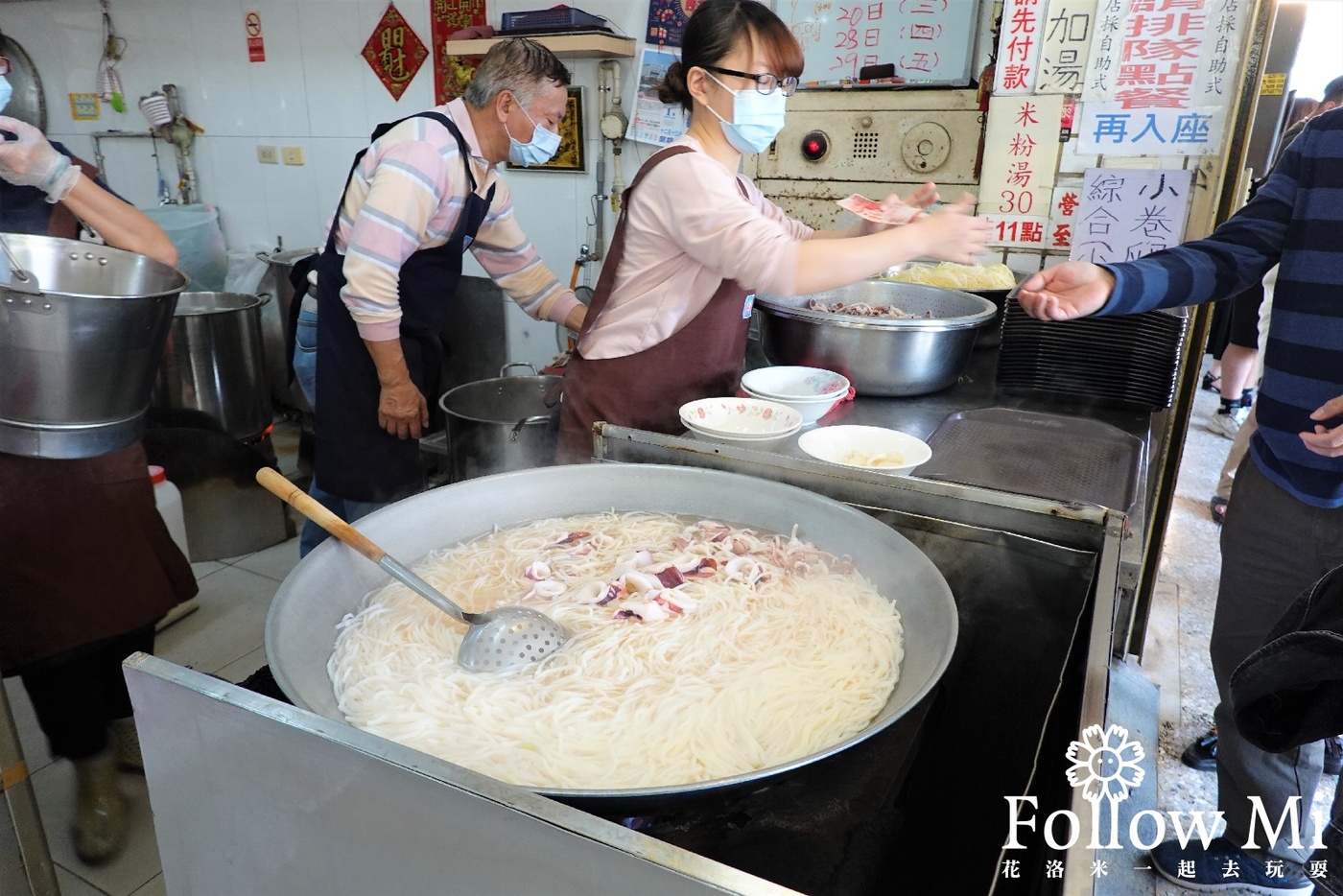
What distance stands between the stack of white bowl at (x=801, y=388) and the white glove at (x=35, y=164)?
6.46 ft

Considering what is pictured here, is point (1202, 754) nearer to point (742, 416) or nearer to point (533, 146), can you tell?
point (742, 416)

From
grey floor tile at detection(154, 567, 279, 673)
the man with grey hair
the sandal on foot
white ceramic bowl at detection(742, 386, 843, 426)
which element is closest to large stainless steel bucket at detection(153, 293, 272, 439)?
grey floor tile at detection(154, 567, 279, 673)

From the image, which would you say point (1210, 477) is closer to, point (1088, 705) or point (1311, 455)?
point (1311, 455)

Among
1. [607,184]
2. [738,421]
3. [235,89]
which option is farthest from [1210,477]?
[235,89]

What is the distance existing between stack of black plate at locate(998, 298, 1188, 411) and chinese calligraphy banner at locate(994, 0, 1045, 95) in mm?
1316

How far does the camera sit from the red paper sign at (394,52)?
15.7 feet

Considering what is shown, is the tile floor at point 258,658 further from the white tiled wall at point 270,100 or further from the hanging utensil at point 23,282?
the white tiled wall at point 270,100

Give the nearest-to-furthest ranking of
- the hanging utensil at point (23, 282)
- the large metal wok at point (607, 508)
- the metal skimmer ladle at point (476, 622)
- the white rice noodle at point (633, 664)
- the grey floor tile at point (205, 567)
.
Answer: the large metal wok at point (607, 508)
the white rice noodle at point (633, 664)
the metal skimmer ladle at point (476, 622)
the hanging utensil at point (23, 282)
the grey floor tile at point (205, 567)

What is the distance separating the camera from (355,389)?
296 cm

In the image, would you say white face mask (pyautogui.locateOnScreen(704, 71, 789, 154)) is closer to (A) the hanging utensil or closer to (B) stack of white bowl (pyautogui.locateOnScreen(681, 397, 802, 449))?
(B) stack of white bowl (pyautogui.locateOnScreen(681, 397, 802, 449))

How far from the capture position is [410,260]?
2.83 metres

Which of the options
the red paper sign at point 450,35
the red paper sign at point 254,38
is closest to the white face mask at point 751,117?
the red paper sign at point 450,35

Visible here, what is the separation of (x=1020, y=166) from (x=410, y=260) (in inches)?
Answer: 102

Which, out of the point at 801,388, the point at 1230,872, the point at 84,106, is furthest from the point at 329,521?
the point at 84,106
